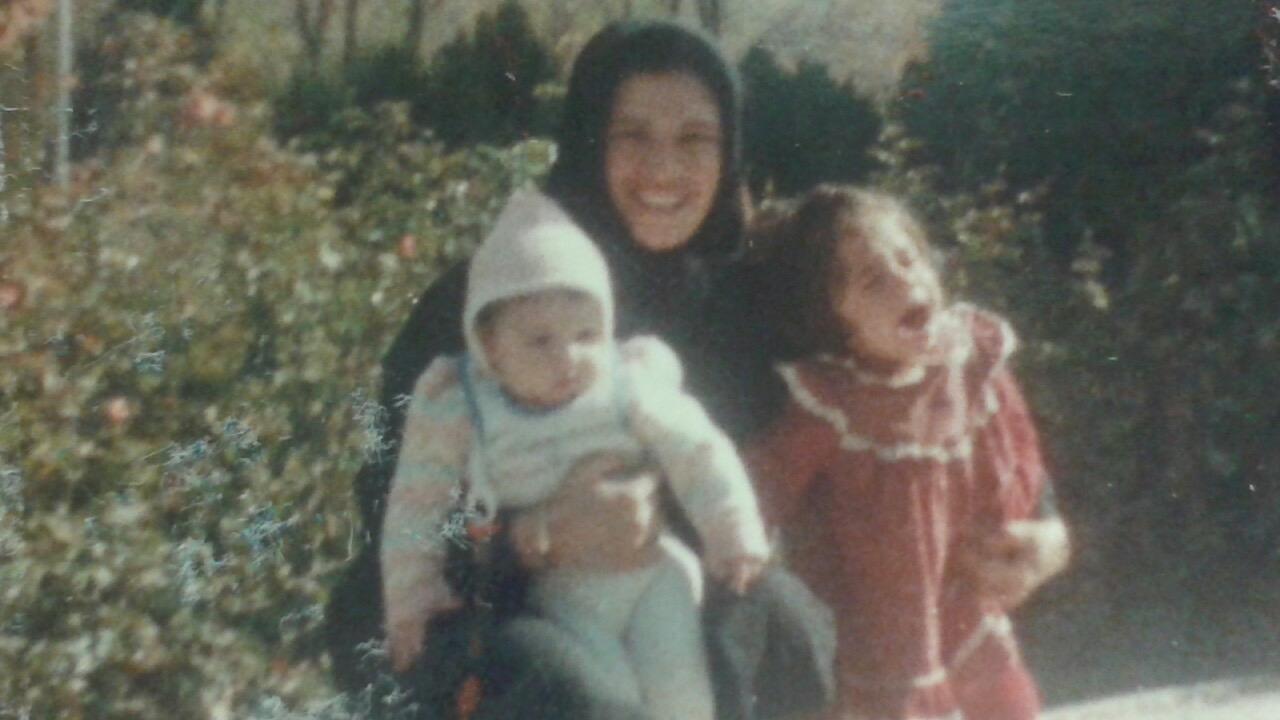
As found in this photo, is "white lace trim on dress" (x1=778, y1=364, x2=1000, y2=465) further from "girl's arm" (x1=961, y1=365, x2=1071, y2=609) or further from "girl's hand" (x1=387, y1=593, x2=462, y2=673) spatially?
"girl's hand" (x1=387, y1=593, x2=462, y2=673)

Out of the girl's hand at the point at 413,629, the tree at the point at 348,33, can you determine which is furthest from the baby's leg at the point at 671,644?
the tree at the point at 348,33

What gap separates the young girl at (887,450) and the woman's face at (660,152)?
14cm

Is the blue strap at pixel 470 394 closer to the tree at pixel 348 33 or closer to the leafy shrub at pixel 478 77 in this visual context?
the leafy shrub at pixel 478 77

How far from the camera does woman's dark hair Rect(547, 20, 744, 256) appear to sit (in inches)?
62.0

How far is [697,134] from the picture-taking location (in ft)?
5.24

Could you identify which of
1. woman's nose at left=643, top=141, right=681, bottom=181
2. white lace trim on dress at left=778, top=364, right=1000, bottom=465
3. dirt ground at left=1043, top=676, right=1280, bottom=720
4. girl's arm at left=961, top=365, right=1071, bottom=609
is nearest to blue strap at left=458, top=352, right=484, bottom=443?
woman's nose at left=643, top=141, right=681, bottom=181

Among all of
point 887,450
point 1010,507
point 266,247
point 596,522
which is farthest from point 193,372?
point 1010,507

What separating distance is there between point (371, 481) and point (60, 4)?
65 cm

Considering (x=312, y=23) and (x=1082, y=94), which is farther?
(x=1082, y=94)

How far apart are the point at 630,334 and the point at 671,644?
0.31 m

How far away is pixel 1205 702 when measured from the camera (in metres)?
2.24

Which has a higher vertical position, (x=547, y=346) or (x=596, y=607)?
(x=547, y=346)

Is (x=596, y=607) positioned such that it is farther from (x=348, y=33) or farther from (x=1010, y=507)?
(x=348, y=33)

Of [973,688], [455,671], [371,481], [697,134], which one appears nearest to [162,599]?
[371,481]
